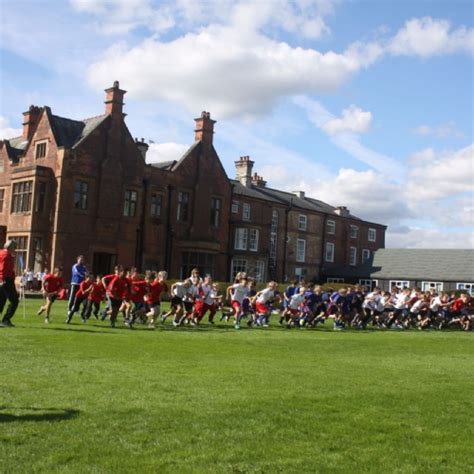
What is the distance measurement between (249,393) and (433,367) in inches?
232

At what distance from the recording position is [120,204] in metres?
42.3

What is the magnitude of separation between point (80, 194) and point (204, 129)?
12492 millimetres

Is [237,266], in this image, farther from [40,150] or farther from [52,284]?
[52,284]

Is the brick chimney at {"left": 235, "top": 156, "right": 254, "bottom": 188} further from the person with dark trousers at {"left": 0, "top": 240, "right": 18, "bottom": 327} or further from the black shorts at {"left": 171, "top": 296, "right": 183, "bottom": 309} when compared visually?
the person with dark trousers at {"left": 0, "top": 240, "right": 18, "bottom": 327}

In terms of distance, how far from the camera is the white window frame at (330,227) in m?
63.9

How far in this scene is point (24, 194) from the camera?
40406 mm

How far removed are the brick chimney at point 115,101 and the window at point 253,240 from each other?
1616cm

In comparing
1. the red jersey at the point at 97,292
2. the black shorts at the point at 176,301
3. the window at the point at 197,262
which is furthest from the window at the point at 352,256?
the red jersey at the point at 97,292

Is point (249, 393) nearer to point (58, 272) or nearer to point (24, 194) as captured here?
point (58, 272)

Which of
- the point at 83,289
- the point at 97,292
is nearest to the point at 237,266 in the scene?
the point at 97,292

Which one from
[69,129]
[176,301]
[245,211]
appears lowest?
[176,301]

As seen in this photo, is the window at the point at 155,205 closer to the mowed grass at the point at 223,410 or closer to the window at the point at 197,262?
the window at the point at 197,262

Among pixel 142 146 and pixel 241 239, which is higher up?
pixel 142 146

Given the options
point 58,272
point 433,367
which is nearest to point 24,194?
point 58,272
